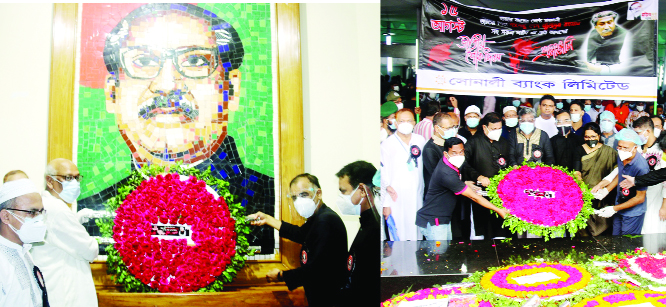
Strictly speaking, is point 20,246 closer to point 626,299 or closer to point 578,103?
point 626,299

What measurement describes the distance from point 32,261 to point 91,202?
474 mm

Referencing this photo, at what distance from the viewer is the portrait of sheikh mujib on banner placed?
5.01 meters

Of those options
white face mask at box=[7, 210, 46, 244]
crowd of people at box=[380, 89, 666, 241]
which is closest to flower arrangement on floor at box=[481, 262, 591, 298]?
crowd of people at box=[380, 89, 666, 241]

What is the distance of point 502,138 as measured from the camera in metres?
5.09

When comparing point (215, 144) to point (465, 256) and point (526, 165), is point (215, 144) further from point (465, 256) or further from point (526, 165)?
point (526, 165)

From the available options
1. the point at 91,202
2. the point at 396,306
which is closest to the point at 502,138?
the point at 396,306

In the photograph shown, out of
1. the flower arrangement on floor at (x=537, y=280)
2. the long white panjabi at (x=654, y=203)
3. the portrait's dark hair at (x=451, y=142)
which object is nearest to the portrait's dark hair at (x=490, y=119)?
the portrait's dark hair at (x=451, y=142)

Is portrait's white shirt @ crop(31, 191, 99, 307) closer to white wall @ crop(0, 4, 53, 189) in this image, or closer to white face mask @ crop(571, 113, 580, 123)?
white wall @ crop(0, 4, 53, 189)

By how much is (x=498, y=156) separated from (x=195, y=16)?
Answer: 3.54 meters

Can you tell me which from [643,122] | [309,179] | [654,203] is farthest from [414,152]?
[309,179]

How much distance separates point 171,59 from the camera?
2.50 m

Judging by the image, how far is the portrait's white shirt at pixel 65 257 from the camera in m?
2.07

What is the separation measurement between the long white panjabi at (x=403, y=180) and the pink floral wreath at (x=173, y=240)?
9.23 feet

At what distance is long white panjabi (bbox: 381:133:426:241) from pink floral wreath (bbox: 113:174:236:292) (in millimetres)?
2814
